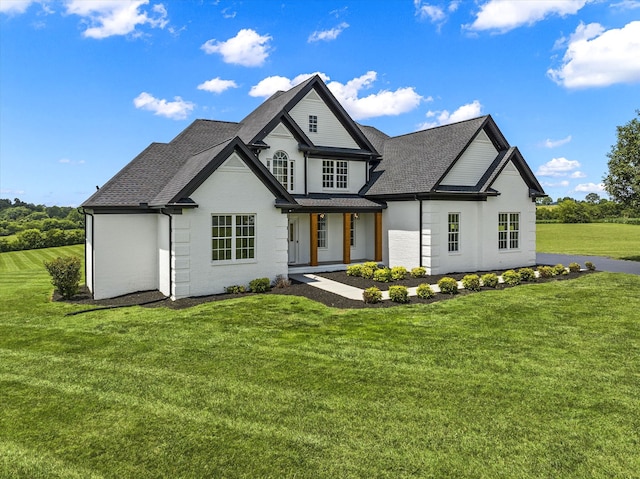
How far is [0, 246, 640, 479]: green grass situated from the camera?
5.48 metres

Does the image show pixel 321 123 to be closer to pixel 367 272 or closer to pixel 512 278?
pixel 367 272

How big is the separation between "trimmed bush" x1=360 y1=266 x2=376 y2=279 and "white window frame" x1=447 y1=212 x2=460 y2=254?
4728 mm

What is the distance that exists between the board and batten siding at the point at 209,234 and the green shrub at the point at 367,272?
13.8ft

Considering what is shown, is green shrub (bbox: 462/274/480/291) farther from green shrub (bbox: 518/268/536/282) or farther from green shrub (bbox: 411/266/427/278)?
green shrub (bbox: 518/268/536/282)

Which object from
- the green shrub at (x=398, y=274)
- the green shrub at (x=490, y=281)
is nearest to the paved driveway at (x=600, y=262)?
the green shrub at (x=490, y=281)

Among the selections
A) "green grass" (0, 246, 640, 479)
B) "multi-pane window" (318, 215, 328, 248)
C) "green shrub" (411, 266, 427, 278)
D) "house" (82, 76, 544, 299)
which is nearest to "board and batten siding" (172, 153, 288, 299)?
"house" (82, 76, 544, 299)

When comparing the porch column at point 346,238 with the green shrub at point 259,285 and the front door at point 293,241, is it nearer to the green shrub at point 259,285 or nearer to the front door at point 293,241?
the front door at point 293,241

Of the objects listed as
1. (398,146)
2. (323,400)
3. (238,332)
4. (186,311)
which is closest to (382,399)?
(323,400)

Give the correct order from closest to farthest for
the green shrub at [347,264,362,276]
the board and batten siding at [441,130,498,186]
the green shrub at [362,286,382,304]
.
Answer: the green shrub at [362,286,382,304]
the green shrub at [347,264,362,276]
the board and batten siding at [441,130,498,186]

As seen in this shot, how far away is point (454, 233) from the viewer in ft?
71.5

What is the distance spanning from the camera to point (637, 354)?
31.7 feet

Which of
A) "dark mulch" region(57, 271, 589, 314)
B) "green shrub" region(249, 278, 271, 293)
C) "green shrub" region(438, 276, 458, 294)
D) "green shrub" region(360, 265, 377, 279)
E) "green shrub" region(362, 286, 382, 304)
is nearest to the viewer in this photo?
"green shrub" region(362, 286, 382, 304)

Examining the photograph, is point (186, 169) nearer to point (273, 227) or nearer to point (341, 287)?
point (273, 227)

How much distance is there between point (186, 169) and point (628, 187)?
28.9 m
